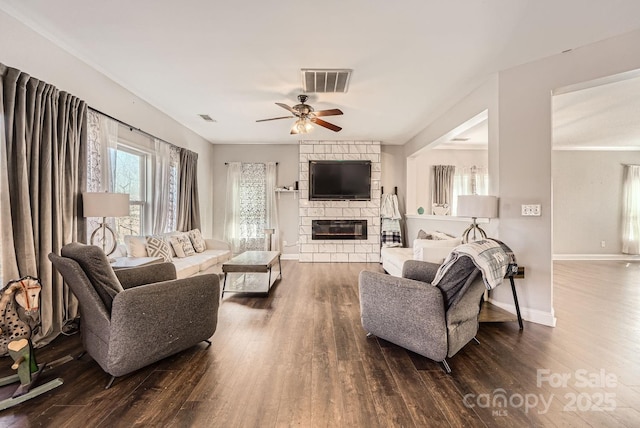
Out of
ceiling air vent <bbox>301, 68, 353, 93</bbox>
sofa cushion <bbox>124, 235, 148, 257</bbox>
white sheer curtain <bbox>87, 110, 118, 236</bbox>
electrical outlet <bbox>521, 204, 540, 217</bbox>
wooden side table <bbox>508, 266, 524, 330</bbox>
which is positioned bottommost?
wooden side table <bbox>508, 266, 524, 330</bbox>

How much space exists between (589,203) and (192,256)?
8.43m

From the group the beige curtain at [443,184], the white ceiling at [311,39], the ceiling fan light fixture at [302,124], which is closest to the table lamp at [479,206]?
the white ceiling at [311,39]

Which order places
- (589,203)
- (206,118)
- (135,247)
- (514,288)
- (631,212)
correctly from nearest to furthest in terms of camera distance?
(514,288)
(135,247)
(206,118)
(631,212)
(589,203)

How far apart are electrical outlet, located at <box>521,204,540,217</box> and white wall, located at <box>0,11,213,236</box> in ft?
15.5

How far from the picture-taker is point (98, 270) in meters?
1.78

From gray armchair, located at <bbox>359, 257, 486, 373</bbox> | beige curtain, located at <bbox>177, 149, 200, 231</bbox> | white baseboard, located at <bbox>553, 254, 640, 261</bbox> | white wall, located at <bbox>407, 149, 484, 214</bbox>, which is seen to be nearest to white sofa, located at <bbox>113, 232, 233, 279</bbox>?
beige curtain, located at <bbox>177, 149, 200, 231</bbox>

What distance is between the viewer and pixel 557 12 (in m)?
2.09

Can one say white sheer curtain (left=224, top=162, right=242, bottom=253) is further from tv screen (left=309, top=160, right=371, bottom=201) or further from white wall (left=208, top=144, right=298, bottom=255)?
tv screen (left=309, top=160, right=371, bottom=201)

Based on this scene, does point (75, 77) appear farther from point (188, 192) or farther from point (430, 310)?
point (430, 310)

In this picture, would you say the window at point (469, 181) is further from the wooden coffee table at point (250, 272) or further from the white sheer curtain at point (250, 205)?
the wooden coffee table at point (250, 272)

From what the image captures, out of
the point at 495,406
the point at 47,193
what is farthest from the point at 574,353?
the point at 47,193

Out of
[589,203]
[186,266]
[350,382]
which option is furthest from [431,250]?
[589,203]

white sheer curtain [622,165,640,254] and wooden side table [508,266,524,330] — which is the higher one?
white sheer curtain [622,165,640,254]

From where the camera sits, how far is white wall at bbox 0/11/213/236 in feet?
7.21
